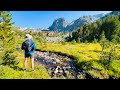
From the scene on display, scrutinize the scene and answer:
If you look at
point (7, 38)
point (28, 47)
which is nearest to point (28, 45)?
point (28, 47)

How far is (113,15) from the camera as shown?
13.0 m

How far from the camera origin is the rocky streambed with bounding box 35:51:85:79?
12023 millimetres

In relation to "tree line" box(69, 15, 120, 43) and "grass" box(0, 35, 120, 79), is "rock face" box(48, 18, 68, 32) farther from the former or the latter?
"grass" box(0, 35, 120, 79)

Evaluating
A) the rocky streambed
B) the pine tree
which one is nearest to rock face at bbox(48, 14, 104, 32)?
the rocky streambed

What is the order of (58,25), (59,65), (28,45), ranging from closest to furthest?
(28,45) < (59,65) < (58,25)

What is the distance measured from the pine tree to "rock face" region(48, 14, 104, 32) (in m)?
1.32

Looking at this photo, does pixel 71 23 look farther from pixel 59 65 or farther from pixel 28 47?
pixel 28 47

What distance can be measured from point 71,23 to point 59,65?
142 centimetres

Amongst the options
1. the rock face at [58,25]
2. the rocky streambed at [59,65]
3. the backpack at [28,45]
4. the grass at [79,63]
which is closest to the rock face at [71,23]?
the rock face at [58,25]

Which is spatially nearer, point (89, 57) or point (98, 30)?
point (89, 57)

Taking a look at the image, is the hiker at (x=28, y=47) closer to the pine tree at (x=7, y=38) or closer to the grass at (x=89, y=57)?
the grass at (x=89, y=57)

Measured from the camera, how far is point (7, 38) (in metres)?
12.7

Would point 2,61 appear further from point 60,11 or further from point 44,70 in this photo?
point 60,11

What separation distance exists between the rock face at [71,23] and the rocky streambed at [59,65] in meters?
0.87
